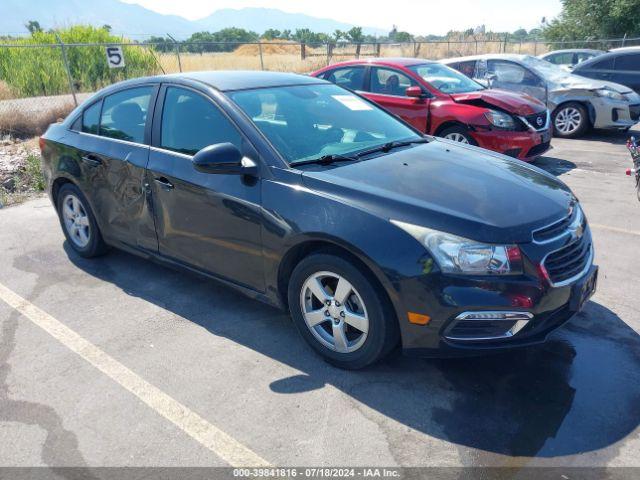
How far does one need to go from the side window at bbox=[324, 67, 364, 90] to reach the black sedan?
425 centimetres

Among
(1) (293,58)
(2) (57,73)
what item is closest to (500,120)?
(2) (57,73)

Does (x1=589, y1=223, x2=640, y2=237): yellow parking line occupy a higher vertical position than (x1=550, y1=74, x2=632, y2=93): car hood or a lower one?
lower

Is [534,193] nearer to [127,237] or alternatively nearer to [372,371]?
[372,371]

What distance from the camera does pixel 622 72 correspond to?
11.8 meters

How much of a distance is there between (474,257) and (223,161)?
1562 millimetres

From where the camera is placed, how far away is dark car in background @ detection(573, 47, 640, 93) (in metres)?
11.7

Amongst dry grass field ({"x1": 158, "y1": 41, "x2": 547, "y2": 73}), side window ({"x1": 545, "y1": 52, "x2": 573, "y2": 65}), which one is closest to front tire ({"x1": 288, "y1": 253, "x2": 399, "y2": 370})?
side window ({"x1": 545, "y1": 52, "x2": 573, "y2": 65})

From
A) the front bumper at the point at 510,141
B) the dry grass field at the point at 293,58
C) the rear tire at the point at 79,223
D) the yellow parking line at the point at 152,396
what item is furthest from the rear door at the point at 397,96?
the dry grass field at the point at 293,58

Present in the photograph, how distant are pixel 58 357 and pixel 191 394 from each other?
103 cm

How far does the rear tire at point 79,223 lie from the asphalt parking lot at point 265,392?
569mm

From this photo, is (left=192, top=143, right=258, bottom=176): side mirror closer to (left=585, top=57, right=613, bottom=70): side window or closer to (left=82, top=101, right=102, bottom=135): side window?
(left=82, top=101, right=102, bottom=135): side window

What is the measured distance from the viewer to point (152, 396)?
9.97 feet

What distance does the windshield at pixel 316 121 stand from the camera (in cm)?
351

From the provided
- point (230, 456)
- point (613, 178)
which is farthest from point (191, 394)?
point (613, 178)
